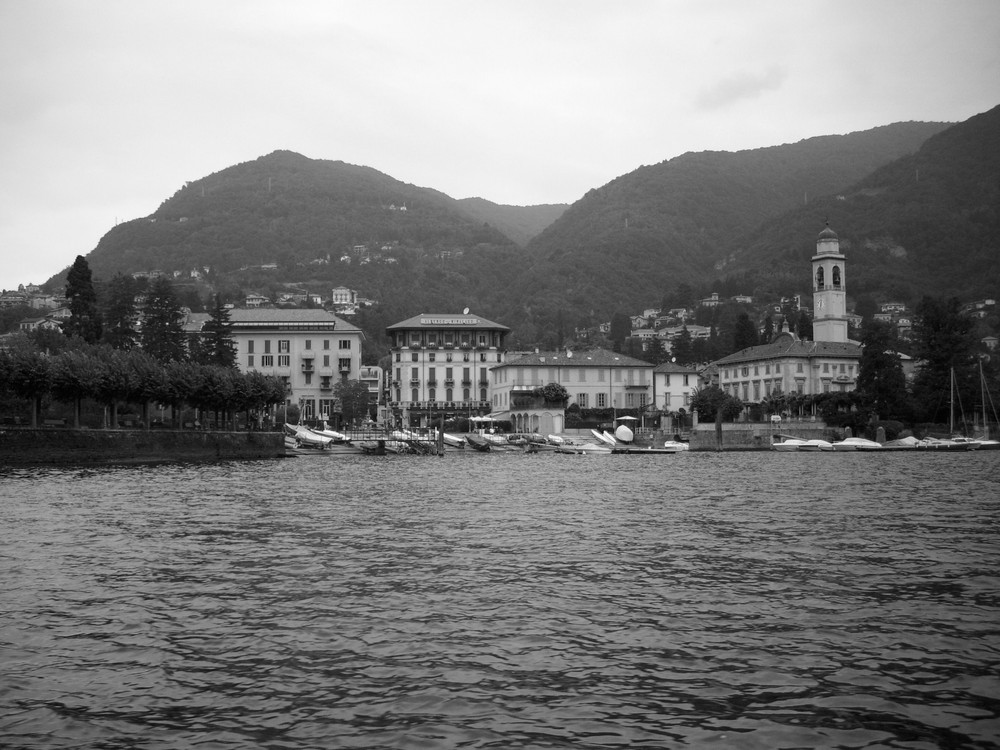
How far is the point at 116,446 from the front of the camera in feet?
201

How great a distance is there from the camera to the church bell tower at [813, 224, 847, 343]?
11962cm

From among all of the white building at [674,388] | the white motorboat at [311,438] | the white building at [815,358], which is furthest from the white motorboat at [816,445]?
the white motorboat at [311,438]

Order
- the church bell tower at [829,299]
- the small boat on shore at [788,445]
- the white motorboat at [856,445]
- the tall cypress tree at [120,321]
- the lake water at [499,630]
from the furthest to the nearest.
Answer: the church bell tower at [829,299] → the tall cypress tree at [120,321] → the small boat on shore at [788,445] → the white motorboat at [856,445] → the lake water at [499,630]

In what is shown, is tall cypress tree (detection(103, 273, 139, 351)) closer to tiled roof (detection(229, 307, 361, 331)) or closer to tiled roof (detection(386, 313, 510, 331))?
tiled roof (detection(229, 307, 361, 331))

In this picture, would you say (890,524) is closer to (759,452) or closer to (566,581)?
(566,581)

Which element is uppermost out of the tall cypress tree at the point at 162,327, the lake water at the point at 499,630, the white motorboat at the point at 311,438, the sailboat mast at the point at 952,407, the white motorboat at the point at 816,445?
the tall cypress tree at the point at 162,327

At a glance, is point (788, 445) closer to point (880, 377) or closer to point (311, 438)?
point (880, 377)

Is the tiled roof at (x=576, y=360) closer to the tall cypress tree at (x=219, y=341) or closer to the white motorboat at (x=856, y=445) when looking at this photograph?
the white motorboat at (x=856, y=445)

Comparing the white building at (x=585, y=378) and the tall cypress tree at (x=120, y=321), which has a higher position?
the tall cypress tree at (x=120, y=321)

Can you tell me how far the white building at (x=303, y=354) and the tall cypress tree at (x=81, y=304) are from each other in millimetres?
27107

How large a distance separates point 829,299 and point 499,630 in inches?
4497

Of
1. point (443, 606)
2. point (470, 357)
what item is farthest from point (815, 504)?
point (470, 357)

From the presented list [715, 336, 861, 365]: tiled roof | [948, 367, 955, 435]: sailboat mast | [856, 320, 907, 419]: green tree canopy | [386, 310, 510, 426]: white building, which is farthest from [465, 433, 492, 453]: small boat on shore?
[948, 367, 955, 435]: sailboat mast

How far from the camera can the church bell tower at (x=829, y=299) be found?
120 m
